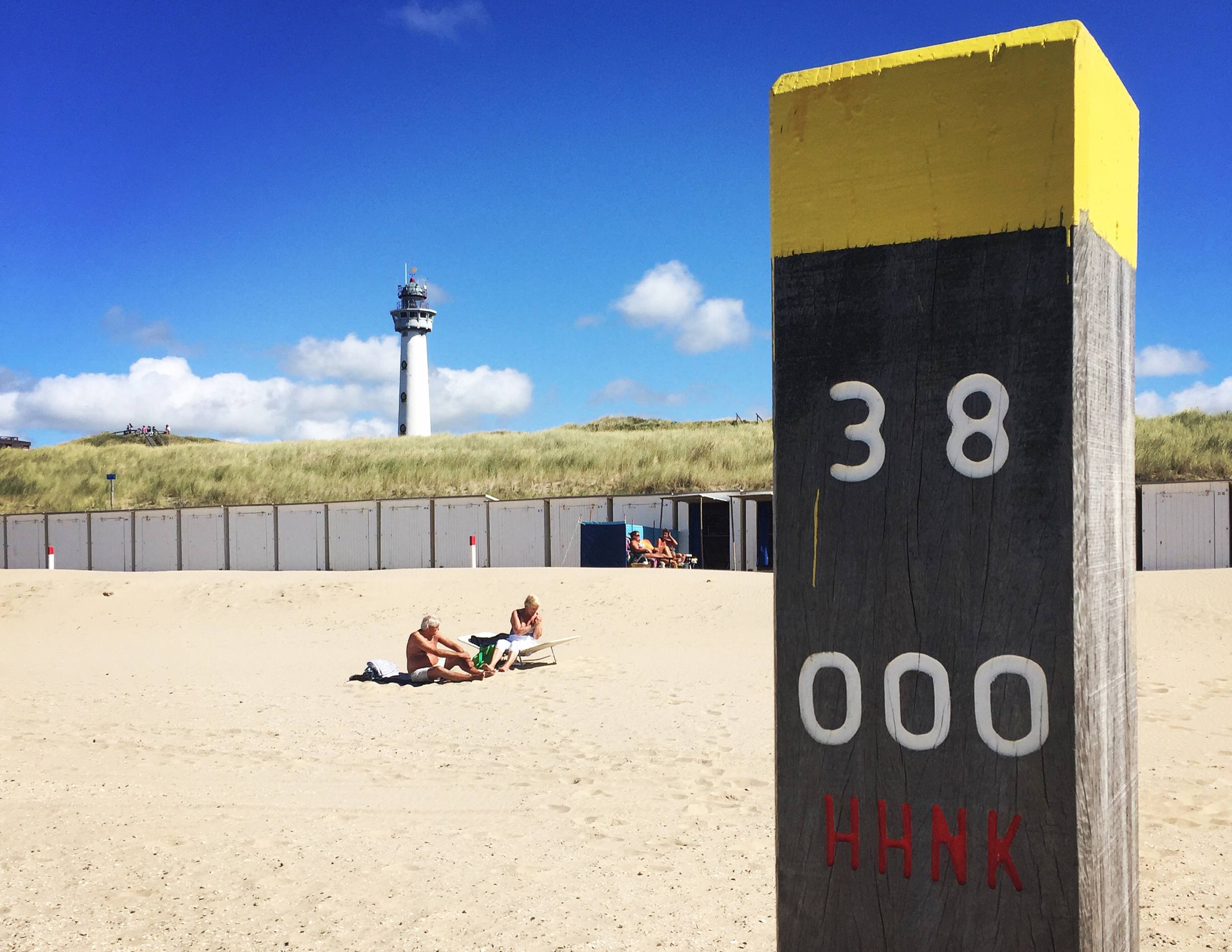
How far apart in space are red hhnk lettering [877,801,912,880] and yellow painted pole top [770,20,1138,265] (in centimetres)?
99

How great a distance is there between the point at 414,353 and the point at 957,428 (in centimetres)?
6696

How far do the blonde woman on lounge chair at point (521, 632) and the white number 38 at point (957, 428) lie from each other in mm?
9868

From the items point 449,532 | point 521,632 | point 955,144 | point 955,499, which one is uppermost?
point 955,144

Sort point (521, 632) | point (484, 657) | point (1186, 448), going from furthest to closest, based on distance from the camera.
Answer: point (1186, 448)
point (521, 632)
point (484, 657)

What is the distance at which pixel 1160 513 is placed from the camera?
20000mm

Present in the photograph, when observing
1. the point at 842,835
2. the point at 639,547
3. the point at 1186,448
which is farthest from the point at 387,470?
the point at 842,835

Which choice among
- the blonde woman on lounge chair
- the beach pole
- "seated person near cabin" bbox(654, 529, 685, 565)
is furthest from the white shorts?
"seated person near cabin" bbox(654, 529, 685, 565)

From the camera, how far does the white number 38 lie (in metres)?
1.66

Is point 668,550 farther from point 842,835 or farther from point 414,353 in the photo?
point 414,353

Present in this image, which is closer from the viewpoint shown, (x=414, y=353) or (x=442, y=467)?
(x=442, y=467)

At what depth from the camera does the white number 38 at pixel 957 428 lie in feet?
5.43

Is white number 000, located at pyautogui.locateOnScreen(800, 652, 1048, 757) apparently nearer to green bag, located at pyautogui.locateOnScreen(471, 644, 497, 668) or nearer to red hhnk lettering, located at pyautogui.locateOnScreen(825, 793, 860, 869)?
red hhnk lettering, located at pyautogui.locateOnScreen(825, 793, 860, 869)

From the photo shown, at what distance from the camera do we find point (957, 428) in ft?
5.54

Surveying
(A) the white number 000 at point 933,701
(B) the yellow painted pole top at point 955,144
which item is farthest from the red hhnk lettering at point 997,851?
(B) the yellow painted pole top at point 955,144
